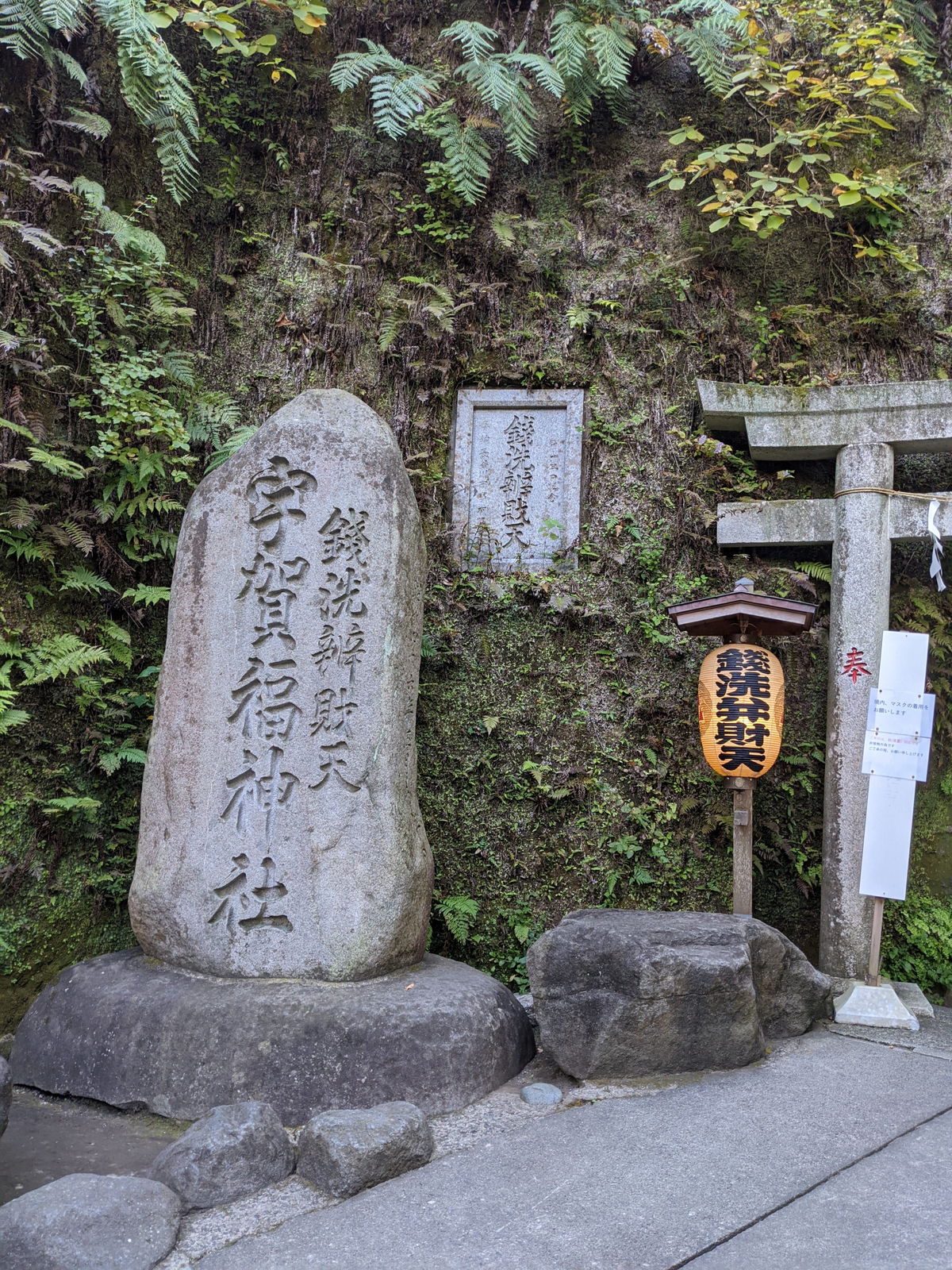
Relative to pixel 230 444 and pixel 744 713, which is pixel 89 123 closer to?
pixel 230 444

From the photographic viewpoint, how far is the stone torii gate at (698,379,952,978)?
5.30 m

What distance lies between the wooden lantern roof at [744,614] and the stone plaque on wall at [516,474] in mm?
1554

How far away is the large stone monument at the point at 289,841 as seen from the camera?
3820 mm

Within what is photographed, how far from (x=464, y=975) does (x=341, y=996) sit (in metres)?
0.69

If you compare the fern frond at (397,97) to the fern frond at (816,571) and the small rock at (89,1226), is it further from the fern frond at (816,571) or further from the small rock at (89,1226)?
the small rock at (89,1226)

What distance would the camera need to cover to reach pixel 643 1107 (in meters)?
3.69

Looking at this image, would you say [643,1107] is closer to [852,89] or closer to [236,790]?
[236,790]

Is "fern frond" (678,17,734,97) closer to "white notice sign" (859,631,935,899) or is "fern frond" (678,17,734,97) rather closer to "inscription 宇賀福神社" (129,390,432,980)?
"inscription 宇賀福神社" (129,390,432,980)

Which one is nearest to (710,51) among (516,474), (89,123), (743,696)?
(516,474)

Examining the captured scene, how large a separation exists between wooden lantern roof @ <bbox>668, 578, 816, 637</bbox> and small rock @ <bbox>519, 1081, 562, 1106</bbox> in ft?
8.02

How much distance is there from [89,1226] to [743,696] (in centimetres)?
363

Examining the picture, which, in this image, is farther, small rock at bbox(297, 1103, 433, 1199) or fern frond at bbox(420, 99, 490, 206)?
fern frond at bbox(420, 99, 490, 206)

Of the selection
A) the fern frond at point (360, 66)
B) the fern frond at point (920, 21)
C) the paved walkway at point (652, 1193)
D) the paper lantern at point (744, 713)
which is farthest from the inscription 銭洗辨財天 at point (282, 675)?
the fern frond at point (920, 21)

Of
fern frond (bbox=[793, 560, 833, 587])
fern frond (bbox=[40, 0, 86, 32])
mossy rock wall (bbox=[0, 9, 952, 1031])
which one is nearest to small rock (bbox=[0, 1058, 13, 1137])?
mossy rock wall (bbox=[0, 9, 952, 1031])
